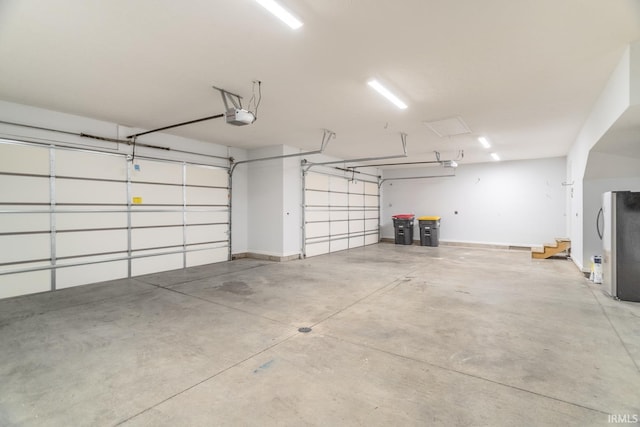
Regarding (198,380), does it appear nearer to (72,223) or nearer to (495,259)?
(72,223)

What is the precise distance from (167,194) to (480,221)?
9465 mm

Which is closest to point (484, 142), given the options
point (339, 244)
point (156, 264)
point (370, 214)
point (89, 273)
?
point (339, 244)

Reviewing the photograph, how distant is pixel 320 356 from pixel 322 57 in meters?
2.94

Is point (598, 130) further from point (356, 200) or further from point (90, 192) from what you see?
point (90, 192)

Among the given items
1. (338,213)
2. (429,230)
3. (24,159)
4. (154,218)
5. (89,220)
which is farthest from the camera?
(429,230)

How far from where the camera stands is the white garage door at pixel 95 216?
14.8 ft

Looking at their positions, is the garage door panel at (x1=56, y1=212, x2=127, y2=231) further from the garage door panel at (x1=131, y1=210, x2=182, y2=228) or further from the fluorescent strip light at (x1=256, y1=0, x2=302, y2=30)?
the fluorescent strip light at (x1=256, y1=0, x2=302, y2=30)

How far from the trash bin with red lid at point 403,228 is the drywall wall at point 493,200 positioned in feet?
1.37

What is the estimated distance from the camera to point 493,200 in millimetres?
9836

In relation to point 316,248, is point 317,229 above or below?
above

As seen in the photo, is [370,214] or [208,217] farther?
[370,214]

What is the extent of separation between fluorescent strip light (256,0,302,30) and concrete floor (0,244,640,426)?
2.85 m

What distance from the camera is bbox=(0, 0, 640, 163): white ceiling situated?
2.41 m

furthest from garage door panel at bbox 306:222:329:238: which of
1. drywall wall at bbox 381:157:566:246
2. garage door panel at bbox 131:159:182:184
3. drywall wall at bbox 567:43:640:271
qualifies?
drywall wall at bbox 567:43:640:271
